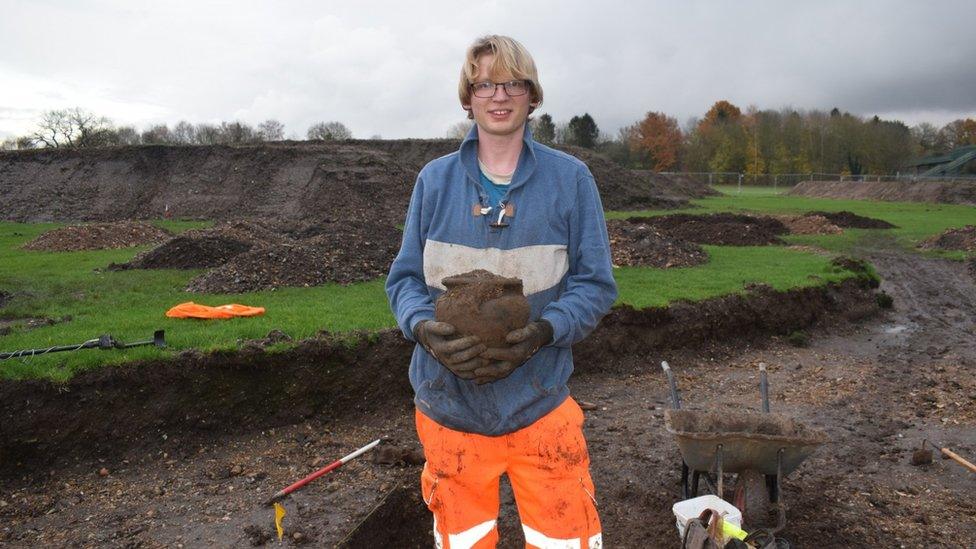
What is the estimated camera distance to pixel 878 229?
904 inches

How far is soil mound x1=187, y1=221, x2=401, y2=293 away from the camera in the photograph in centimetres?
1041

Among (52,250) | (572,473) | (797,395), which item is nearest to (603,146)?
(52,250)

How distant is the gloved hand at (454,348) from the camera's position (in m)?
2.59

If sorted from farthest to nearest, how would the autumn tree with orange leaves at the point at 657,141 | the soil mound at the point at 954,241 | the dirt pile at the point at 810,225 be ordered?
the autumn tree with orange leaves at the point at 657,141
the dirt pile at the point at 810,225
the soil mound at the point at 954,241

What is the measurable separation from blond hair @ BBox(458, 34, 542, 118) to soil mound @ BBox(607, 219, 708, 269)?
1027 centimetres

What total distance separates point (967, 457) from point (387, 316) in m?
5.80

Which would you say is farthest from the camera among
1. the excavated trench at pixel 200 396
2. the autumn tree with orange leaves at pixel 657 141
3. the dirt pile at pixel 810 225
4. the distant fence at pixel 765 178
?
the autumn tree with orange leaves at pixel 657 141

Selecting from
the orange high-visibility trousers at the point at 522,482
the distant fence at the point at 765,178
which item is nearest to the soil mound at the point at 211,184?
the orange high-visibility trousers at the point at 522,482

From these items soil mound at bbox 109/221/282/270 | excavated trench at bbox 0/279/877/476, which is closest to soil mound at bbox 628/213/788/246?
soil mound at bbox 109/221/282/270

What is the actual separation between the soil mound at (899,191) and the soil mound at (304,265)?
37750 mm

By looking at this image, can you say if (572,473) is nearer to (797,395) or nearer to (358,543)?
(358,543)

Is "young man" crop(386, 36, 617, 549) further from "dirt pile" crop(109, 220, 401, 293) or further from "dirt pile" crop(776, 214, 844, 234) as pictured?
"dirt pile" crop(776, 214, 844, 234)

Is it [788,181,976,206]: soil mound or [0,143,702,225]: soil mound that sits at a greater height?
[0,143,702,225]: soil mound

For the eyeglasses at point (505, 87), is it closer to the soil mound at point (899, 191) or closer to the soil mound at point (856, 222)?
the soil mound at point (856, 222)
